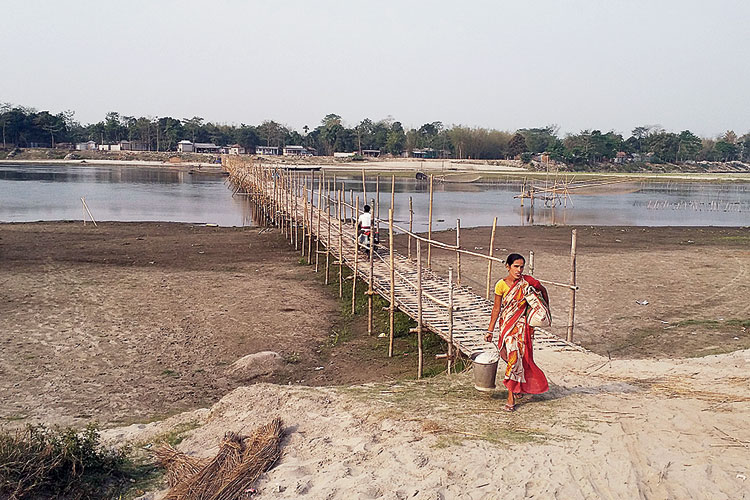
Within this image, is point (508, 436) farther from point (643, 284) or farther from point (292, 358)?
point (643, 284)

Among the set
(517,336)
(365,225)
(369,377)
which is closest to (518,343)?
(517,336)

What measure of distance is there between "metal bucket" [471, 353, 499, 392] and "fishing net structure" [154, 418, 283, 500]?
1.56 meters

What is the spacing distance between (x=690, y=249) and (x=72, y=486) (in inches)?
619

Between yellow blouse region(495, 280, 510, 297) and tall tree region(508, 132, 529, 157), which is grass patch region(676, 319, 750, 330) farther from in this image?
tall tree region(508, 132, 529, 157)

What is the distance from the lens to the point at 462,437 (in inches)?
159

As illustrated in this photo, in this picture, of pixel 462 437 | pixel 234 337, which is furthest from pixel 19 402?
pixel 462 437

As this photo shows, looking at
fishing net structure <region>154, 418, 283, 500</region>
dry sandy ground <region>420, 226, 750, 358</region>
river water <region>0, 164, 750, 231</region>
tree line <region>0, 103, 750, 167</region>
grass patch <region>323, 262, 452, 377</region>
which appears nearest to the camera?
fishing net structure <region>154, 418, 283, 500</region>

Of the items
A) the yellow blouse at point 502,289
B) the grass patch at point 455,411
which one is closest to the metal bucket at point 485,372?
the grass patch at point 455,411

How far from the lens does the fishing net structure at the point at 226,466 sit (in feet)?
11.8

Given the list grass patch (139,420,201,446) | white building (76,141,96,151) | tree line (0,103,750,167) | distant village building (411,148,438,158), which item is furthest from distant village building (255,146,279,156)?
grass patch (139,420,201,446)

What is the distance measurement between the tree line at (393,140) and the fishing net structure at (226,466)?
58.0 m

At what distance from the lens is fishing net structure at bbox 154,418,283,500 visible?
360 centimetres

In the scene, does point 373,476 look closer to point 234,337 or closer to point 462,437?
point 462,437

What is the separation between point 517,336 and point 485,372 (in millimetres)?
471
